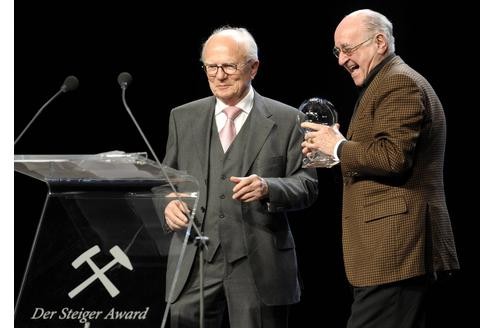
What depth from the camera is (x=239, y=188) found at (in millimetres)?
2770

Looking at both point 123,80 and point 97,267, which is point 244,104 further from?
point 97,267

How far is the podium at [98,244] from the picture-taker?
7.67ft

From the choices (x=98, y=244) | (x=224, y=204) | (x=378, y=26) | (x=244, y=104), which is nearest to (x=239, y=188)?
(x=224, y=204)

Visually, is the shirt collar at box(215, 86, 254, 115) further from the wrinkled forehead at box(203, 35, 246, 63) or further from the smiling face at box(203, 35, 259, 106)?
the wrinkled forehead at box(203, 35, 246, 63)

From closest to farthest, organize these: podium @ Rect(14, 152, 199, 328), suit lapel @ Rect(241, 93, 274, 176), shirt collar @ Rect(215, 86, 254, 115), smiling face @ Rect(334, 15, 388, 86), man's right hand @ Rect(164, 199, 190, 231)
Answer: podium @ Rect(14, 152, 199, 328)
man's right hand @ Rect(164, 199, 190, 231)
smiling face @ Rect(334, 15, 388, 86)
suit lapel @ Rect(241, 93, 274, 176)
shirt collar @ Rect(215, 86, 254, 115)

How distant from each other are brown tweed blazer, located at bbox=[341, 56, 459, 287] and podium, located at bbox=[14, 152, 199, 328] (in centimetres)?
58

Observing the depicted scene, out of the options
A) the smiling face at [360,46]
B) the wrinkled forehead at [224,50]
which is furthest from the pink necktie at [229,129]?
the smiling face at [360,46]

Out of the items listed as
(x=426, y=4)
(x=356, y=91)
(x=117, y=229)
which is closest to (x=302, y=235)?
(x=356, y=91)

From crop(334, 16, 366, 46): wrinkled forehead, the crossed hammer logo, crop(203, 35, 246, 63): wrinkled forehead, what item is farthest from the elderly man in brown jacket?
the crossed hammer logo

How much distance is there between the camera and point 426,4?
4.18m

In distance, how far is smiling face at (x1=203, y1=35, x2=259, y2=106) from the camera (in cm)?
307

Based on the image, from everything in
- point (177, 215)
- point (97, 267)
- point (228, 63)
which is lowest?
point (97, 267)

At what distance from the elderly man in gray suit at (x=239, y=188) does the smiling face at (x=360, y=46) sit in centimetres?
44

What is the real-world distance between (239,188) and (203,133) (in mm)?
382
